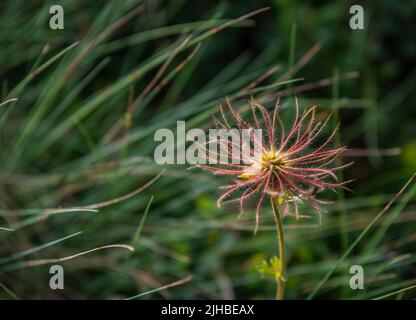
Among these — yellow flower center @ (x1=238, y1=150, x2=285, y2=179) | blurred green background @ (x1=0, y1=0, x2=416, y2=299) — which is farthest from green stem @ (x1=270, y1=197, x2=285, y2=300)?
blurred green background @ (x1=0, y1=0, x2=416, y2=299)

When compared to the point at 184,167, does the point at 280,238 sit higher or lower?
lower

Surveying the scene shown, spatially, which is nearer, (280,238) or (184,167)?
(280,238)

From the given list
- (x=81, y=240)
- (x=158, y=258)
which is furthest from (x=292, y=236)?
(x=81, y=240)

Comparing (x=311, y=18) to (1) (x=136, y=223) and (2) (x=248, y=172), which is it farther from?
(2) (x=248, y=172)

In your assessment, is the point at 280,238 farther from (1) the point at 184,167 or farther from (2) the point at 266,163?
(1) the point at 184,167

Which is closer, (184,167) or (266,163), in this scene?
(266,163)

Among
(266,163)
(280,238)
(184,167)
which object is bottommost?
(280,238)

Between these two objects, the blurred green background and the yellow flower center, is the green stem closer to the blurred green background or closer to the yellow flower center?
the yellow flower center

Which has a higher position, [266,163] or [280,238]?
[266,163]

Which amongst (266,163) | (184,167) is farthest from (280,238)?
(184,167)
